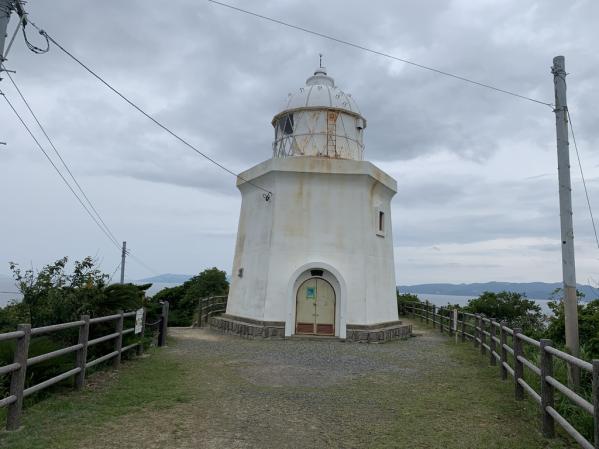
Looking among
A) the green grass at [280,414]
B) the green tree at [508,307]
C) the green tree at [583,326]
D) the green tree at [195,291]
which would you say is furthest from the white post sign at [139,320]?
the green tree at [508,307]

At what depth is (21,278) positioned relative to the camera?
8961 mm

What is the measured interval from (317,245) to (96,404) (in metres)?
8.81

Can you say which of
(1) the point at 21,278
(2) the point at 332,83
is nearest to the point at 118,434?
(1) the point at 21,278

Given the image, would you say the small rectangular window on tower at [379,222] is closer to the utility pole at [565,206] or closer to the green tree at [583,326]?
the green tree at [583,326]

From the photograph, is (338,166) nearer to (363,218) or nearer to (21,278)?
(363,218)

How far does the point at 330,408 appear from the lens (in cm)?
618

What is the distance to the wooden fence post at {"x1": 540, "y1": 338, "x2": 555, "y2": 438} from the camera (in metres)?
5.02

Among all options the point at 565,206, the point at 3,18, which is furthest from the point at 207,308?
the point at 565,206

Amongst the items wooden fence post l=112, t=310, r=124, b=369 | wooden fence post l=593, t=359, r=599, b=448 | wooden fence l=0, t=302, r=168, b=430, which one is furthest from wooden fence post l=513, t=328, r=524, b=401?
wooden fence post l=112, t=310, r=124, b=369

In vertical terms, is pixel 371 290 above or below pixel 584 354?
above

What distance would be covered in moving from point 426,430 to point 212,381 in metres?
3.72

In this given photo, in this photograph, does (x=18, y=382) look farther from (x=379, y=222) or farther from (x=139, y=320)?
(x=379, y=222)

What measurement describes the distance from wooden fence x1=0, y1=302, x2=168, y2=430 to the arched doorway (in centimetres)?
442

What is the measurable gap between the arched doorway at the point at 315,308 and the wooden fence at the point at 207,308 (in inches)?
203
